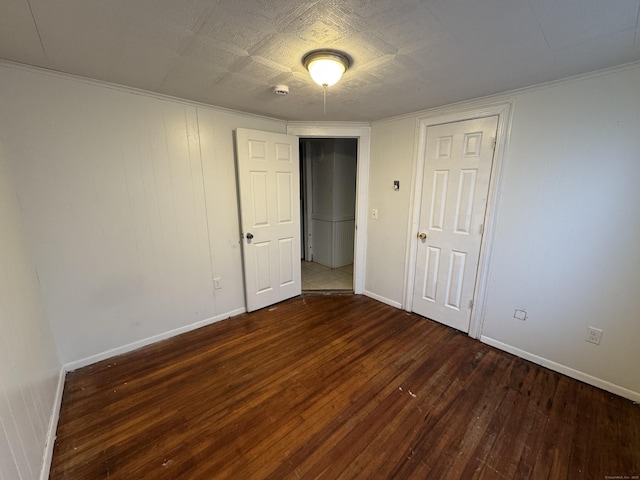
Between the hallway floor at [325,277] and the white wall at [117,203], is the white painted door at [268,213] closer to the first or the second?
the white wall at [117,203]

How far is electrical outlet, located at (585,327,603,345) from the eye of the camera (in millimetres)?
1797

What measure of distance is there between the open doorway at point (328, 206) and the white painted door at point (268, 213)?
839mm

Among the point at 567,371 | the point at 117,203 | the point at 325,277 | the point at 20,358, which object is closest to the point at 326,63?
the point at 117,203

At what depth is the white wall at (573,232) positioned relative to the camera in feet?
5.34

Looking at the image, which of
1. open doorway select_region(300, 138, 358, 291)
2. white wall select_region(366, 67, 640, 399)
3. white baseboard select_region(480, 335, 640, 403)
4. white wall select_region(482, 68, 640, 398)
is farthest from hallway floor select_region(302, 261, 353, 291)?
white wall select_region(482, 68, 640, 398)

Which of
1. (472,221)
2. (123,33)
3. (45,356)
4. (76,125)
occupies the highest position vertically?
(123,33)

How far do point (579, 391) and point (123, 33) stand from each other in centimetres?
348

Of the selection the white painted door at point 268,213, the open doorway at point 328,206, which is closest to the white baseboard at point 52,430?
the white painted door at point 268,213

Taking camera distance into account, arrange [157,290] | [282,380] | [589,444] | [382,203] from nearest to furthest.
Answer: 1. [589,444]
2. [282,380]
3. [157,290]
4. [382,203]

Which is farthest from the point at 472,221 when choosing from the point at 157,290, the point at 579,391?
the point at 157,290

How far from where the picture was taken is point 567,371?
1.93 metres

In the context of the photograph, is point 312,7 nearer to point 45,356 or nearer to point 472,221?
point 472,221

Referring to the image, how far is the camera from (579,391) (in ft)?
5.88

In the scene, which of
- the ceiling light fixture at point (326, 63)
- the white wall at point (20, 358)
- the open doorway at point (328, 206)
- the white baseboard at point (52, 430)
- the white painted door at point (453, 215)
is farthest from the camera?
the open doorway at point (328, 206)
